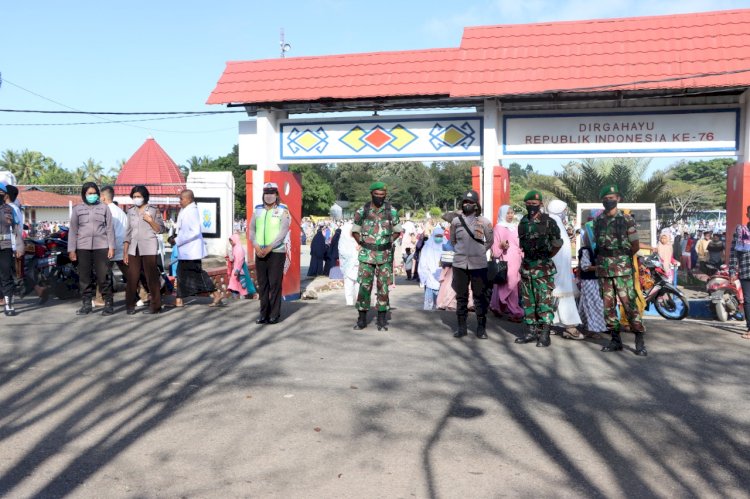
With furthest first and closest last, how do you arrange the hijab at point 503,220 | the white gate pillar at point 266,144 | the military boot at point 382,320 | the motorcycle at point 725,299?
the white gate pillar at point 266,144 < the motorcycle at point 725,299 < the hijab at point 503,220 < the military boot at point 382,320

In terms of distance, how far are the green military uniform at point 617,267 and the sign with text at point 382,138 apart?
4.73 metres

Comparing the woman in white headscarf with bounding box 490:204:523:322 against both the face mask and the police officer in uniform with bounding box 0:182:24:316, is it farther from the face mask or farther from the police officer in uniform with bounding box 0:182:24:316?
the police officer in uniform with bounding box 0:182:24:316

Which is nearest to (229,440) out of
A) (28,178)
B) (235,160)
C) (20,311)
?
(20,311)

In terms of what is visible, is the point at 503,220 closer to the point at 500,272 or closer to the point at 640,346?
the point at 500,272

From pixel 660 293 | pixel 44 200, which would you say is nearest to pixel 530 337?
pixel 660 293

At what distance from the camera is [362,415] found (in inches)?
213

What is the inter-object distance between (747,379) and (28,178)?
97.9m


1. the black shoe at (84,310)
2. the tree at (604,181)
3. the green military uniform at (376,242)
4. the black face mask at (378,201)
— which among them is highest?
the tree at (604,181)

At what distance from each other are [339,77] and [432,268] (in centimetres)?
379

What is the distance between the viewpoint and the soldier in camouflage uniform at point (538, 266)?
320 inches

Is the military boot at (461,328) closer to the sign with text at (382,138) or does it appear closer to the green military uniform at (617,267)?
the green military uniform at (617,267)

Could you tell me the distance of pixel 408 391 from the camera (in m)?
6.13

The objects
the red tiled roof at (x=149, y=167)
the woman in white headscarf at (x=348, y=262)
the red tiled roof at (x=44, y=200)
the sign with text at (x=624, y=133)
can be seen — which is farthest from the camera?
the red tiled roof at (x=44, y=200)

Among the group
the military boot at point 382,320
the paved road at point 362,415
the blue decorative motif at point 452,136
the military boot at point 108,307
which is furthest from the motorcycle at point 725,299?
the military boot at point 108,307
